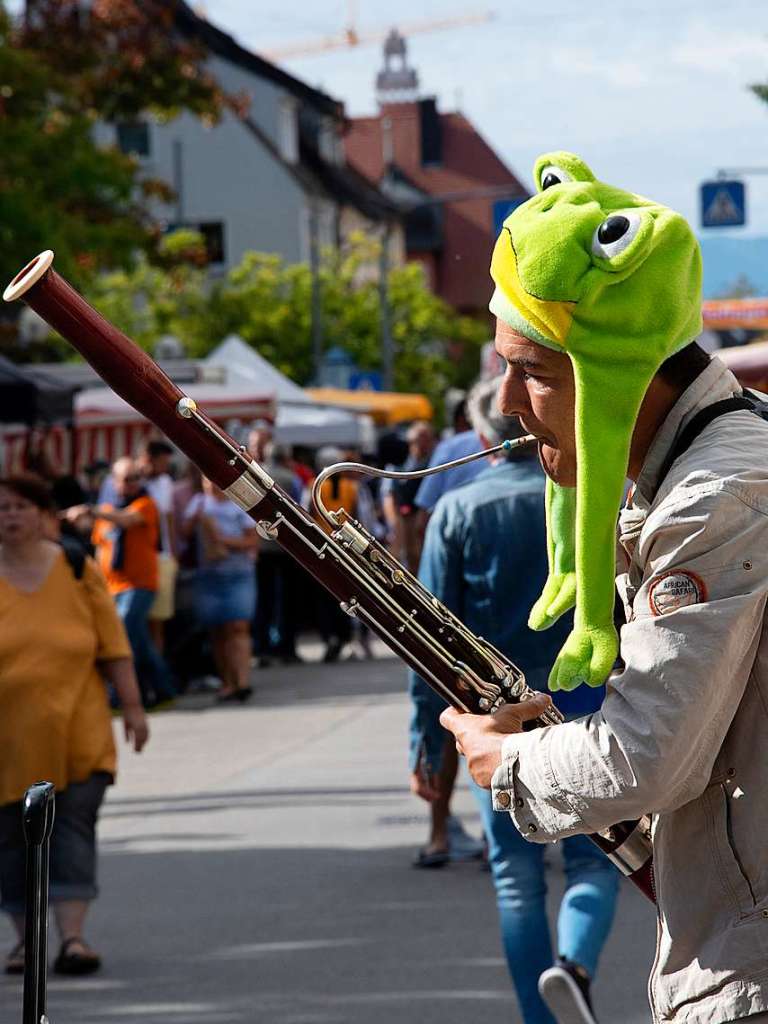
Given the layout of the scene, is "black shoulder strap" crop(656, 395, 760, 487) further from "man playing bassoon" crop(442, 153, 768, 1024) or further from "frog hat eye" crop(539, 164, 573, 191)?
"frog hat eye" crop(539, 164, 573, 191)

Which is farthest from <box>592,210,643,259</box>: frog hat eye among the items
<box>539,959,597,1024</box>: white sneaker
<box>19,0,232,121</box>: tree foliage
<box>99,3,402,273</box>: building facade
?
<box>99,3,402,273</box>: building facade

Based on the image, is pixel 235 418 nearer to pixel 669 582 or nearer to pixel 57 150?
pixel 57 150

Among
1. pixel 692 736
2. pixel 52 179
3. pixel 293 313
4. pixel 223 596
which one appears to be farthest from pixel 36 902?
pixel 293 313

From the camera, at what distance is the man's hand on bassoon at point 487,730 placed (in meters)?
2.60

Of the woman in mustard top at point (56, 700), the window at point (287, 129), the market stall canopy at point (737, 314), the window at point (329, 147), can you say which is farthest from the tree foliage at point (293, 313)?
the woman in mustard top at point (56, 700)

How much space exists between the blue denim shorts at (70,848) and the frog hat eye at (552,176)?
4478 mm

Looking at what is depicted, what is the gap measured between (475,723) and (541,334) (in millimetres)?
565

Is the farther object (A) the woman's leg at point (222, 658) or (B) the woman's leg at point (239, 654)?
(A) the woman's leg at point (222, 658)

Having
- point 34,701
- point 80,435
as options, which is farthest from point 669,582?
point 80,435

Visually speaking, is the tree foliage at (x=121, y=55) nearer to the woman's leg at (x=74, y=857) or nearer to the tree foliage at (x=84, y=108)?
the tree foliage at (x=84, y=108)

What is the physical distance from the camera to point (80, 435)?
18922 millimetres

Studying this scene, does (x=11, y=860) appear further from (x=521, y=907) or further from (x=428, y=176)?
(x=428, y=176)

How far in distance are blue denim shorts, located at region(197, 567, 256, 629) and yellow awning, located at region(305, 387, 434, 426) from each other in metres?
11.1

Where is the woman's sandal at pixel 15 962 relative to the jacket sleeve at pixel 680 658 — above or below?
below
